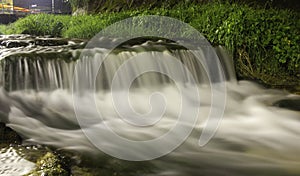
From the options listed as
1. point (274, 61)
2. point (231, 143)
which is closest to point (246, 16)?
point (274, 61)

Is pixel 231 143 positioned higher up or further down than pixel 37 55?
further down

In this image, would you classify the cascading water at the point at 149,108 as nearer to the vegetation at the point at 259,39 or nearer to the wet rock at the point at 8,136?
the wet rock at the point at 8,136

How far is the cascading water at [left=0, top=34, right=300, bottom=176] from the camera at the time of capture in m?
3.56

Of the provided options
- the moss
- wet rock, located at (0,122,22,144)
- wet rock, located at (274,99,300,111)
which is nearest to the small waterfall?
wet rock, located at (274,99,300,111)

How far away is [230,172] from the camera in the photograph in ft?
10.6

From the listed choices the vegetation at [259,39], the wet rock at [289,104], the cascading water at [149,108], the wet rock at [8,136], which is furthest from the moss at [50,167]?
the vegetation at [259,39]

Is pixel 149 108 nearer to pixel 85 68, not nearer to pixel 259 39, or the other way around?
pixel 85 68

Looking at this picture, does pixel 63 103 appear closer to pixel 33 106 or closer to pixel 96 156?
pixel 33 106

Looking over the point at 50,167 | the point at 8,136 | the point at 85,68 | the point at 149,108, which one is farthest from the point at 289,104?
the point at 8,136

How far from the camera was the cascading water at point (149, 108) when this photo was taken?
3557 mm

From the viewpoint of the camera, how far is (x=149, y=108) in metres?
5.38

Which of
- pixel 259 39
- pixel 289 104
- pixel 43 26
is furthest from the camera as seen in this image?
pixel 43 26

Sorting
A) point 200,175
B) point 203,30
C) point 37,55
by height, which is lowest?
point 200,175

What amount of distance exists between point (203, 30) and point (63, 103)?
3.43m
